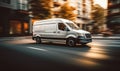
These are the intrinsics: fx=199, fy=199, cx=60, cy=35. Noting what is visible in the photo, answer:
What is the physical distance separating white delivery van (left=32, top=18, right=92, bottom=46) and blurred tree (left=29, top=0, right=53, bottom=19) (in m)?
15.7

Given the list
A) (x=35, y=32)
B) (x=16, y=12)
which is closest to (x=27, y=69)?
(x=35, y=32)

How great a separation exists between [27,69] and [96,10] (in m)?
50.7

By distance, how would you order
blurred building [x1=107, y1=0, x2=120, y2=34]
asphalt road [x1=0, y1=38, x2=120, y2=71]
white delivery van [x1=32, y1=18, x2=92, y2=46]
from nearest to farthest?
asphalt road [x1=0, y1=38, x2=120, y2=71], white delivery van [x1=32, y1=18, x2=92, y2=46], blurred building [x1=107, y1=0, x2=120, y2=34]

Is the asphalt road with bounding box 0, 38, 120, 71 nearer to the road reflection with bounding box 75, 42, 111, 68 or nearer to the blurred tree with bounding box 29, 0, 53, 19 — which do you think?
the road reflection with bounding box 75, 42, 111, 68

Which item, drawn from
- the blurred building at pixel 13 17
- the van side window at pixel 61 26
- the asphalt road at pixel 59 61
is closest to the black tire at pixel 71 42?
the van side window at pixel 61 26

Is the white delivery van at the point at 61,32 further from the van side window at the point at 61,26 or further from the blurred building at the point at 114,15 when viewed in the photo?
the blurred building at the point at 114,15

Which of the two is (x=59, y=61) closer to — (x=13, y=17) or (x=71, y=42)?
(x=71, y=42)

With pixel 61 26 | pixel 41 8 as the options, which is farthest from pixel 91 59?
pixel 41 8

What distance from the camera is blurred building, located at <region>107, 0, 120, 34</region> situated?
52.2 m

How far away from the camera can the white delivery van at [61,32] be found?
1411cm

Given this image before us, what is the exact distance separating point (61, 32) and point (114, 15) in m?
47.2

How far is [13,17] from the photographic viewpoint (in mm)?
35125

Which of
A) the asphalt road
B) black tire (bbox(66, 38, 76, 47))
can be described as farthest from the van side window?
the asphalt road

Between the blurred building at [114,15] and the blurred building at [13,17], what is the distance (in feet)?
75.2
